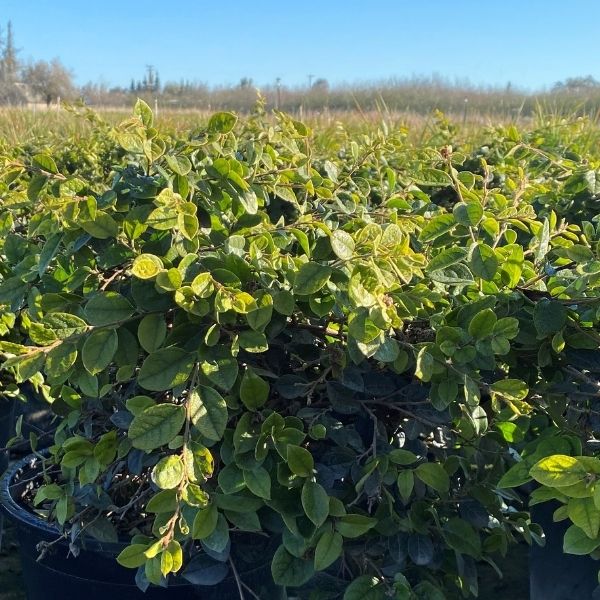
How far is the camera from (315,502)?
1.32m

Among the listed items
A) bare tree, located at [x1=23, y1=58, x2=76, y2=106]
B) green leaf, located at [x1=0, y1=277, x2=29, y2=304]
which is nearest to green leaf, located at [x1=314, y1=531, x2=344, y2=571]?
green leaf, located at [x1=0, y1=277, x2=29, y2=304]

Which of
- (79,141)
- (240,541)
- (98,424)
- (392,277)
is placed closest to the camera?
(392,277)

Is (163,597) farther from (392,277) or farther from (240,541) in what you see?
(392,277)

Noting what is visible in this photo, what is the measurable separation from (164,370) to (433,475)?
0.56 meters

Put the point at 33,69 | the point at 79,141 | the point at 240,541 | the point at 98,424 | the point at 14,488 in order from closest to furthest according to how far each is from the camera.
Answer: the point at 240,541 < the point at 98,424 < the point at 14,488 < the point at 79,141 < the point at 33,69

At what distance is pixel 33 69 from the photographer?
4259 centimetres

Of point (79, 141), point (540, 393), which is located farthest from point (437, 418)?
point (79, 141)

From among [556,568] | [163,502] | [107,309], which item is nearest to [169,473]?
[163,502]

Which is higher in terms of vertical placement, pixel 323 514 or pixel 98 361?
pixel 98 361

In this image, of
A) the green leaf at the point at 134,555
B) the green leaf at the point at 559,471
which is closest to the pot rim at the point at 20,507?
the green leaf at the point at 134,555

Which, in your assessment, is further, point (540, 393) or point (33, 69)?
point (33, 69)

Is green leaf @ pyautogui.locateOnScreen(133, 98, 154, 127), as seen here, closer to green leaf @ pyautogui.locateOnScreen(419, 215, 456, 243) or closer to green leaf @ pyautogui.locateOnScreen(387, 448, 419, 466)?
green leaf @ pyautogui.locateOnScreen(419, 215, 456, 243)

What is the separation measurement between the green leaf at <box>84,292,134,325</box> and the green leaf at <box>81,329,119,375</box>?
2 centimetres

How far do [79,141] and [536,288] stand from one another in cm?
417
